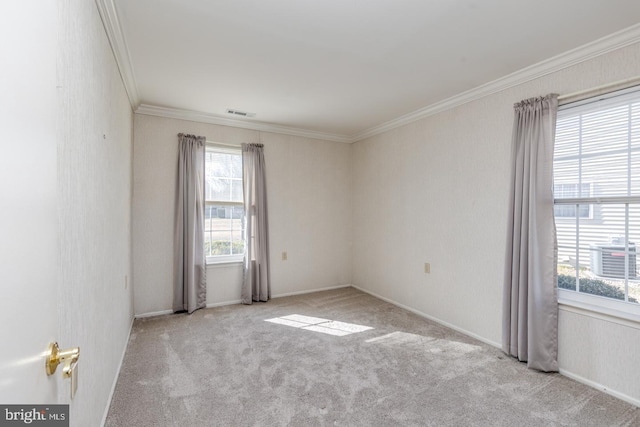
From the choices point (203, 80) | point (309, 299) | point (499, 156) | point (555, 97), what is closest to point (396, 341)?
point (309, 299)

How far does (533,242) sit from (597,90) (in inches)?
48.4

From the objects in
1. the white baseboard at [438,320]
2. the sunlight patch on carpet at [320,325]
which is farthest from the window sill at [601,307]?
the sunlight patch on carpet at [320,325]

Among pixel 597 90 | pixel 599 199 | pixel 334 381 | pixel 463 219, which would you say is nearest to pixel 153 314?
pixel 334 381

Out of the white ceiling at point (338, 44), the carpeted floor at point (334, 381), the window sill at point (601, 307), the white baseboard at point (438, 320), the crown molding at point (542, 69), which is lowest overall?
the carpeted floor at point (334, 381)

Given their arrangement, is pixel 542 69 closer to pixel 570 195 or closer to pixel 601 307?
pixel 570 195

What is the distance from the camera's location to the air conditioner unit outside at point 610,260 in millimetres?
2172

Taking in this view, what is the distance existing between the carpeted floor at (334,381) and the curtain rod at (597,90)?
2.21m

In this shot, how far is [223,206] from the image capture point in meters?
4.17

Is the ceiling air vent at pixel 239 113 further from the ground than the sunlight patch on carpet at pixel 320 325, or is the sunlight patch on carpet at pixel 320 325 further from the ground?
the ceiling air vent at pixel 239 113

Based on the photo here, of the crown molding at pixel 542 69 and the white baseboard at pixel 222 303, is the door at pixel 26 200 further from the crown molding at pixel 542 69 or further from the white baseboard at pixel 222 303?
the white baseboard at pixel 222 303

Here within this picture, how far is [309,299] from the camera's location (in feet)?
14.3

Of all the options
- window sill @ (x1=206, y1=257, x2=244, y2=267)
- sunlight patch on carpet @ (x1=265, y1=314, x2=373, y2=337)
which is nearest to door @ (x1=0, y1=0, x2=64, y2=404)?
sunlight patch on carpet @ (x1=265, y1=314, x2=373, y2=337)

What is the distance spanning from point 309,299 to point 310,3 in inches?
141

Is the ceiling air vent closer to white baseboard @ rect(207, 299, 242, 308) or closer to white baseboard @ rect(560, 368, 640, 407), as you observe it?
white baseboard @ rect(207, 299, 242, 308)
